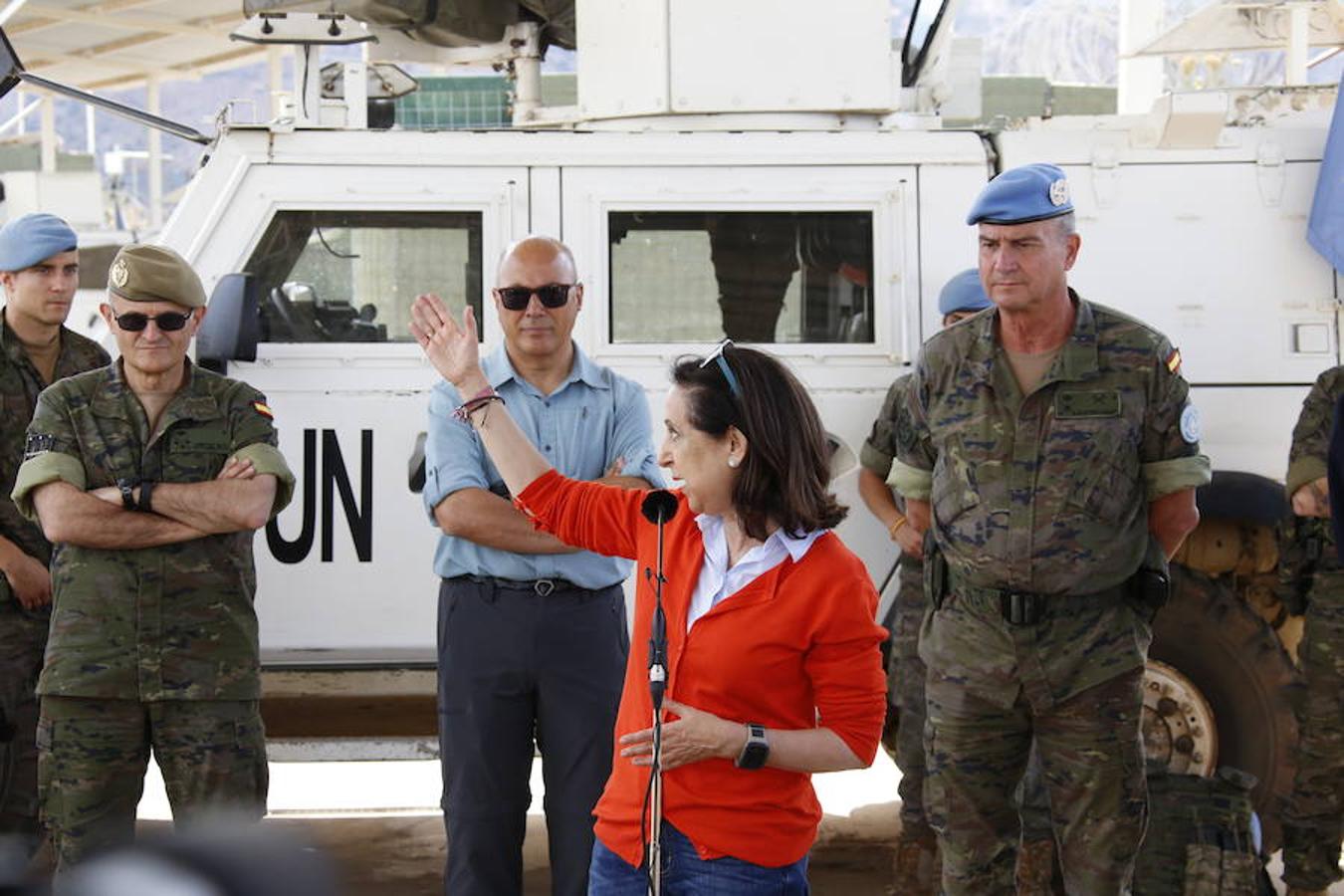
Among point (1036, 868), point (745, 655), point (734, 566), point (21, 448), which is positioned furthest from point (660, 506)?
point (1036, 868)

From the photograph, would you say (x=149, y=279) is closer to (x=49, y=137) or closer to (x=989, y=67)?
(x=49, y=137)

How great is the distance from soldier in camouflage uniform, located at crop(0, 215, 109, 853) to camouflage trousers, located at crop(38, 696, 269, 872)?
60 cm

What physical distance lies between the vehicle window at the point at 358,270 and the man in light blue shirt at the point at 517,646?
124cm

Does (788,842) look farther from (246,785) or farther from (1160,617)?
(1160,617)

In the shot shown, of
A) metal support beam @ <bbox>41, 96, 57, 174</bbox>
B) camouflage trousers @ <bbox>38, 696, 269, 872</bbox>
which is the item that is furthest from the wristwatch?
metal support beam @ <bbox>41, 96, 57, 174</bbox>

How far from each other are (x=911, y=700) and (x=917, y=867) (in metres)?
0.55

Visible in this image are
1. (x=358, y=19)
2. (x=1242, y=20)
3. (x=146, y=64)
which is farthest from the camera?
(x=146, y=64)

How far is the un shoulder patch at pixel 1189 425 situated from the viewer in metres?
3.85

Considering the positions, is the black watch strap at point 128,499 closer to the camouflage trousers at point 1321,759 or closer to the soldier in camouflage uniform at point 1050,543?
the soldier in camouflage uniform at point 1050,543

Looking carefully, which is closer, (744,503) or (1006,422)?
(744,503)

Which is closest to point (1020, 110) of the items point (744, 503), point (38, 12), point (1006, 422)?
point (38, 12)

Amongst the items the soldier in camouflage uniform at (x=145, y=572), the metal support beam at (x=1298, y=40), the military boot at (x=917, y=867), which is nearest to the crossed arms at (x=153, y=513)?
the soldier in camouflage uniform at (x=145, y=572)

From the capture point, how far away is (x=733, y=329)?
539cm

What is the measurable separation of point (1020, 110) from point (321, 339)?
8.67m
